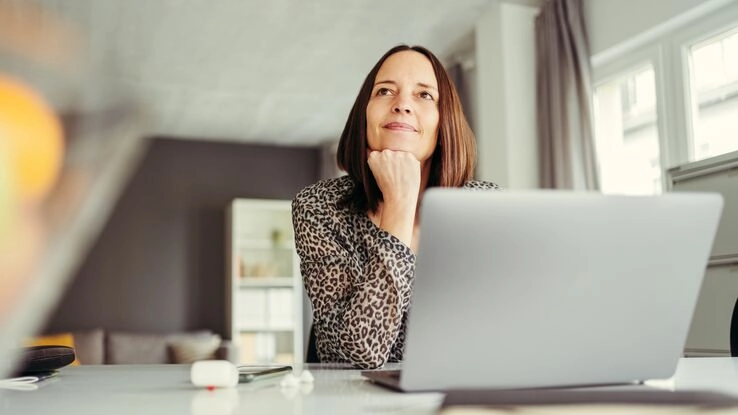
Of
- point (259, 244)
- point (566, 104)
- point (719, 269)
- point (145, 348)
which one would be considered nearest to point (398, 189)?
point (719, 269)

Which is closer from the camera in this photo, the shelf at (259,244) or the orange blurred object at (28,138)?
the orange blurred object at (28,138)

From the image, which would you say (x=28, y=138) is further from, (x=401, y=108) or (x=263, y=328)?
(x=263, y=328)

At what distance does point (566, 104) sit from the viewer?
3.93 m

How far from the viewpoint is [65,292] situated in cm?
659

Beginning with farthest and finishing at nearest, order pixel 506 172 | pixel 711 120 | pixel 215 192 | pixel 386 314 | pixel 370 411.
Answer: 1. pixel 215 192
2. pixel 506 172
3. pixel 711 120
4. pixel 386 314
5. pixel 370 411

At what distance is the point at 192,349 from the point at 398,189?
5.03m

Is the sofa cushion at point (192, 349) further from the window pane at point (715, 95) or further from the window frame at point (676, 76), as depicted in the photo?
the window pane at point (715, 95)

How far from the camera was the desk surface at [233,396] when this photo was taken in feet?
2.33

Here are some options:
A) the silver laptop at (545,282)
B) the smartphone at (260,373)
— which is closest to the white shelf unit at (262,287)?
the smartphone at (260,373)

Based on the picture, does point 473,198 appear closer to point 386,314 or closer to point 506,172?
point 386,314

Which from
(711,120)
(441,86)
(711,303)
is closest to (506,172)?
(711,120)

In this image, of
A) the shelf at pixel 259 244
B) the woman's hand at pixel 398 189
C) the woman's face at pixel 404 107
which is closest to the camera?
the woman's hand at pixel 398 189

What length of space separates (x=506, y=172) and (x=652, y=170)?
82 centimetres

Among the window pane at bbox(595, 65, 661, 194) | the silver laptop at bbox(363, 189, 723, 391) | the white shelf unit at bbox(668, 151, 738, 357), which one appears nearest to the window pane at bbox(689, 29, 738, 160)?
the window pane at bbox(595, 65, 661, 194)
